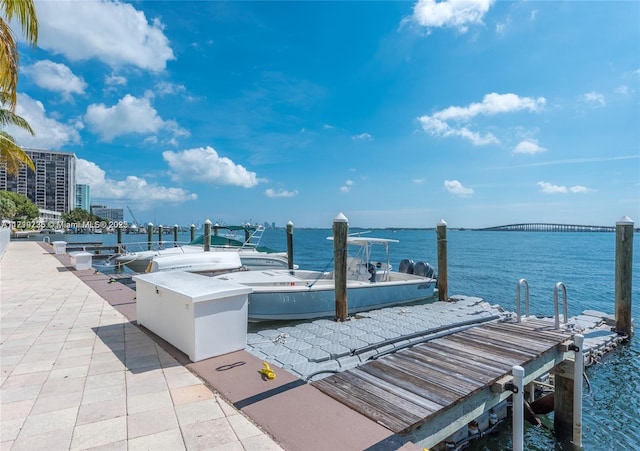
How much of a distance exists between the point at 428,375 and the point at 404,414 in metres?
0.88

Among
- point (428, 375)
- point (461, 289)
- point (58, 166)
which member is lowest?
point (461, 289)

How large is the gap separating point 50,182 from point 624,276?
472 ft

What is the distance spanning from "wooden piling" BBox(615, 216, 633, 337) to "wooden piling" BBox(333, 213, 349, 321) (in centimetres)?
708

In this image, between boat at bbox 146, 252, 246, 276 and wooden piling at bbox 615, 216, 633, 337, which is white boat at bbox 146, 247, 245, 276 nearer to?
boat at bbox 146, 252, 246, 276

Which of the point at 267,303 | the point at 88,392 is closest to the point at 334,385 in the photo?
the point at 88,392

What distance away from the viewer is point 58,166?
105812mm

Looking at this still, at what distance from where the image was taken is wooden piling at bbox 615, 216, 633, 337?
27.4ft

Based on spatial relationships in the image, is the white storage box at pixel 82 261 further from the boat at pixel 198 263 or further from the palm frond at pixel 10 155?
the boat at pixel 198 263

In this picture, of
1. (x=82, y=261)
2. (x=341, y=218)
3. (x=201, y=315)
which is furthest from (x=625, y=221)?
(x=82, y=261)

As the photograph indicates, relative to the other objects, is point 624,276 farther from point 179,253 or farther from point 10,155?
point 10,155

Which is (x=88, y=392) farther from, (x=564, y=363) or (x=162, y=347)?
(x=564, y=363)

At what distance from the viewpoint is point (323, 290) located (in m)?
8.23

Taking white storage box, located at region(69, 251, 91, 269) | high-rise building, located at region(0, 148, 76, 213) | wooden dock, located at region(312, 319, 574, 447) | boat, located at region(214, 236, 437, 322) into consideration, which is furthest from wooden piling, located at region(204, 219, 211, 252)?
high-rise building, located at region(0, 148, 76, 213)

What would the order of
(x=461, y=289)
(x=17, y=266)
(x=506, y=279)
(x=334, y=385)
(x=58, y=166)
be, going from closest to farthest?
(x=334, y=385), (x=17, y=266), (x=461, y=289), (x=506, y=279), (x=58, y=166)
